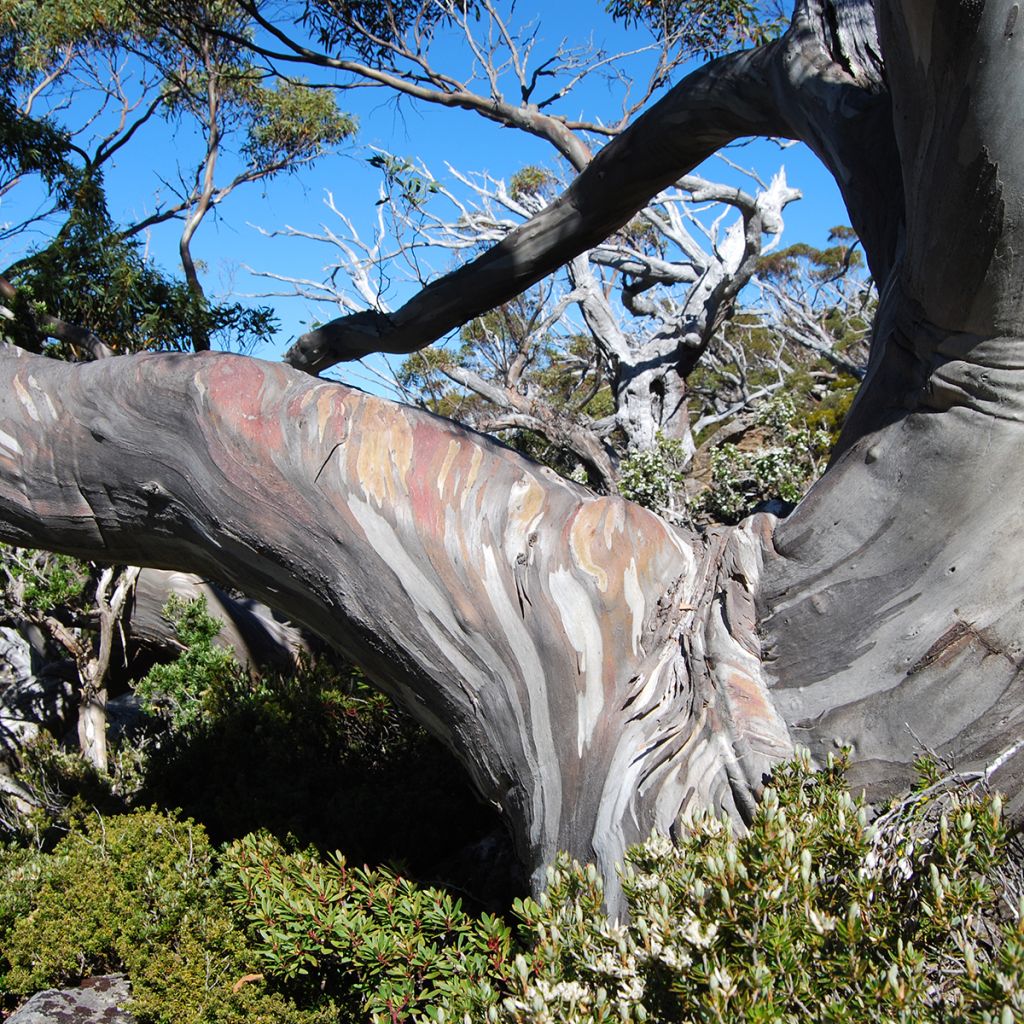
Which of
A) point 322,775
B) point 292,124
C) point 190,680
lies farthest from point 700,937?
point 292,124

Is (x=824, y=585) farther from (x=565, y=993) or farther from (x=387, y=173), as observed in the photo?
(x=387, y=173)

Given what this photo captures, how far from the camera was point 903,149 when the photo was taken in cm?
219

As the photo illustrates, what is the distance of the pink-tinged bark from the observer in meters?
2.47

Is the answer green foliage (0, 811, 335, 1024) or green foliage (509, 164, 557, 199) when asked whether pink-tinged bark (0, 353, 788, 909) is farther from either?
green foliage (509, 164, 557, 199)

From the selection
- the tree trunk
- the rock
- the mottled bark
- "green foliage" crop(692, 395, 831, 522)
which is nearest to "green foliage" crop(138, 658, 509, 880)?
the tree trunk

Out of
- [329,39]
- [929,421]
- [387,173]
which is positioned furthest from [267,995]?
[329,39]

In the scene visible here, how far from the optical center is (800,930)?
1581 millimetres

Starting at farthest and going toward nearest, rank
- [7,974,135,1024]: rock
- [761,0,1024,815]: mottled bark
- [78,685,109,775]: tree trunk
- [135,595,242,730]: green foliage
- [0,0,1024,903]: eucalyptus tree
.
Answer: [78,685,109,775]: tree trunk
[135,595,242,730]: green foliage
[7,974,135,1024]: rock
[0,0,1024,903]: eucalyptus tree
[761,0,1024,815]: mottled bark

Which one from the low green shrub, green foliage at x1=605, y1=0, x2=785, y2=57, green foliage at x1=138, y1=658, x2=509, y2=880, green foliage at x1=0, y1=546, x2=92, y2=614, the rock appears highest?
green foliage at x1=605, y1=0, x2=785, y2=57

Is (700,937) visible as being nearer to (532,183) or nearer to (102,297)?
(102,297)

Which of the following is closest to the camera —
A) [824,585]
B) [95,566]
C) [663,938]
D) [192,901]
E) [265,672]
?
[663,938]

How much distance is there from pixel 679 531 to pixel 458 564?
727mm

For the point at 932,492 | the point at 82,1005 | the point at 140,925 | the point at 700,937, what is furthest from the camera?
the point at 140,925

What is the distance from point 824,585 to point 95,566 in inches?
196
